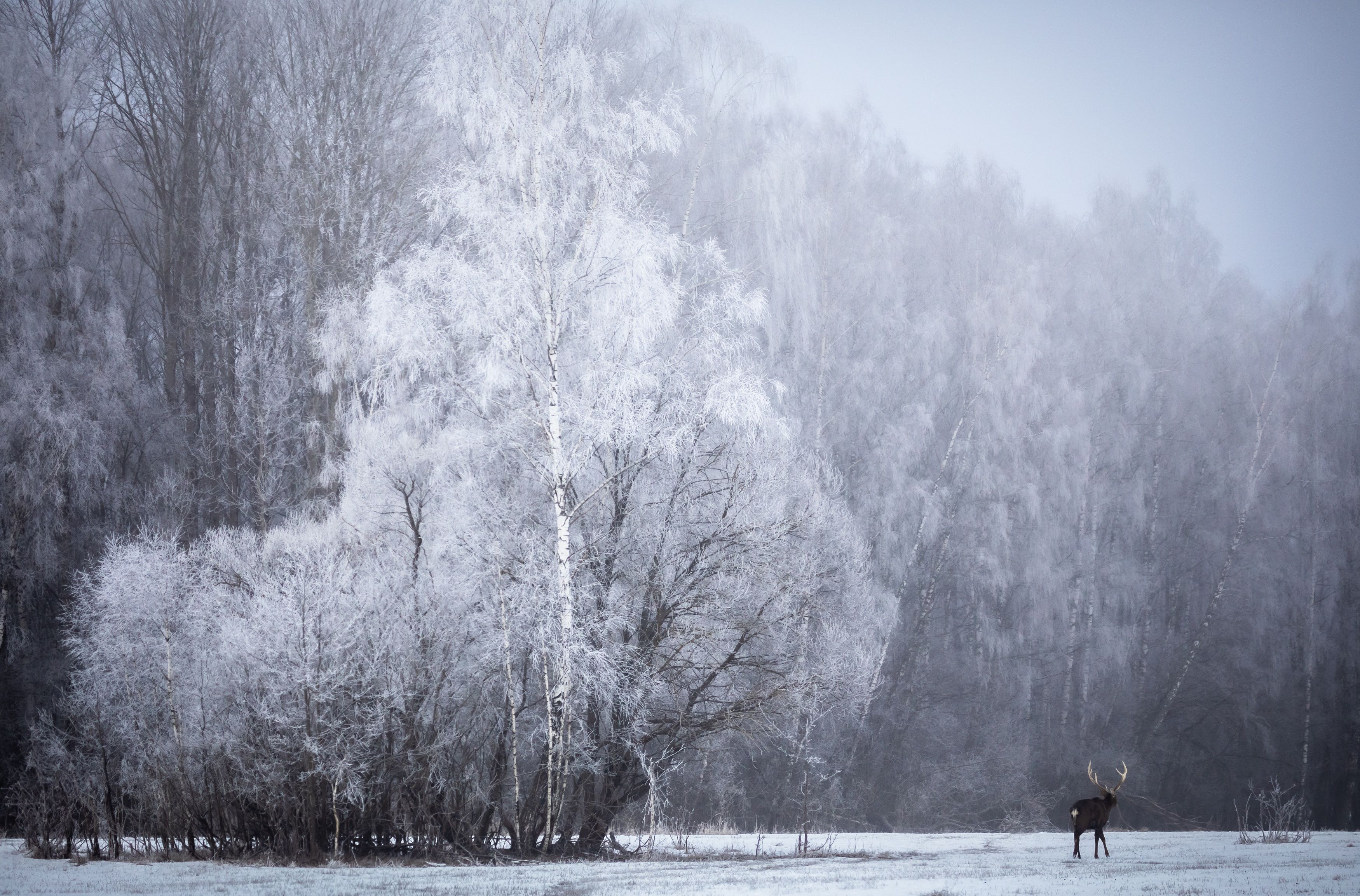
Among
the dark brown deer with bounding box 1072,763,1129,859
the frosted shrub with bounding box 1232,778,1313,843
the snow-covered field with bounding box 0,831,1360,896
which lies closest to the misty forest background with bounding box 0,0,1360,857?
the frosted shrub with bounding box 1232,778,1313,843

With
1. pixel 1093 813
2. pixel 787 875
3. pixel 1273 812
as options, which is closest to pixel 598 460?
pixel 787 875

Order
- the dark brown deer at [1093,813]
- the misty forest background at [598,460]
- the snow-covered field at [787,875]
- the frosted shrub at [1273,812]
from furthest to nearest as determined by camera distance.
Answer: the frosted shrub at [1273,812] → the misty forest background at [598,460] → the dark brown deer at [1093,813] → the snow-covered field at [787,875]

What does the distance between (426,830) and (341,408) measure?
7.83 m

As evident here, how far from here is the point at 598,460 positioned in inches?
529

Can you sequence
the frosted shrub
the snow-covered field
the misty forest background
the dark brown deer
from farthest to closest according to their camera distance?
the frosted shrub → the misty forest background → the dark brown deer → the snow-covered field

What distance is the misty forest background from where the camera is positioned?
455 inches

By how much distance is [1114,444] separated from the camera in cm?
2836

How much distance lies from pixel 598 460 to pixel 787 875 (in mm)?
5966

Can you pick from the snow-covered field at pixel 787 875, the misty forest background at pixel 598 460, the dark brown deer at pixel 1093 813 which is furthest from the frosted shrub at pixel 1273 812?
the dark brown deer at pixel 1093 813

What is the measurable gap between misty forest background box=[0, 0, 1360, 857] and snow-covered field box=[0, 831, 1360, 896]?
1379 mm

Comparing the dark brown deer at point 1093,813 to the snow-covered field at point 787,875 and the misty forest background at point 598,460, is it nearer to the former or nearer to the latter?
the snow-covered field at point 787,875

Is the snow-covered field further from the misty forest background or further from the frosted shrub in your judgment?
the frosted shrub

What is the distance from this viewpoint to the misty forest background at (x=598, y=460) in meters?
11.6

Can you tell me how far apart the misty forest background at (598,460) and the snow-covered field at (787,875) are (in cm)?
138
